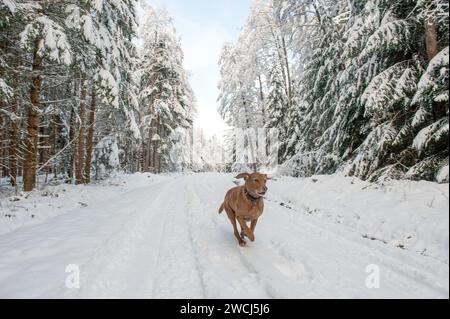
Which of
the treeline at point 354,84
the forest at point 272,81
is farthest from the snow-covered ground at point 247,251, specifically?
the forest at point 272,81

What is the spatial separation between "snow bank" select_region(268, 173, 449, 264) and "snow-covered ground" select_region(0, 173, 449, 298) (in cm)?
3

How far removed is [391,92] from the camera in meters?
6.52

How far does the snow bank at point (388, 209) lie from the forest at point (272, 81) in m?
0.37

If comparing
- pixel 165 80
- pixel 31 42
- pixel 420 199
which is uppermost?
pixel 165 80

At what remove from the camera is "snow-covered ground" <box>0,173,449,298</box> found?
11.8 feet

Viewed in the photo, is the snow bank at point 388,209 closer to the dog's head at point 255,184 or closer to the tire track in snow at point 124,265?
the dog's head at point 255,184

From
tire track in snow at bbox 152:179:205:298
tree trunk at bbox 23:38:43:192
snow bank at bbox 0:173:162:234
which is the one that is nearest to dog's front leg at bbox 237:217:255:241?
tire track in snow at bbox 152:179:205:298

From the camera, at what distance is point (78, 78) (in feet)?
38.9

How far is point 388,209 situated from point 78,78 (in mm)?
11902

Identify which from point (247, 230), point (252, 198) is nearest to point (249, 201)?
point (252, 198)

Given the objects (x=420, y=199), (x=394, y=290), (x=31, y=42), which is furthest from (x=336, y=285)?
(x=31, y=42)

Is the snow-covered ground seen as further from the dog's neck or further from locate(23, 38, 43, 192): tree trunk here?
locate(23, 38, 43, 192): tree trunk

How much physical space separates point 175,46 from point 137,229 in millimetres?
30704
